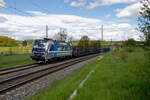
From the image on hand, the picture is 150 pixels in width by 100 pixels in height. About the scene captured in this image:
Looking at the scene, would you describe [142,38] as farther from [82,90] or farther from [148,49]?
[82,90]

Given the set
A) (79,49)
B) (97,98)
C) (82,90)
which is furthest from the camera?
(79,49)

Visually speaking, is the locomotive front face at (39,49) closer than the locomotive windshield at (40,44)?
Yes

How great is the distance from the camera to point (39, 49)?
17.0 meters

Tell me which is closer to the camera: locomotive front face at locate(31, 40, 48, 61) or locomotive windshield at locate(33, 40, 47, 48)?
locomotive front face at locate(31, 40, 48, 61)

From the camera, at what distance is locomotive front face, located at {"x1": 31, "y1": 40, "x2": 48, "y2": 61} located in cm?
1661

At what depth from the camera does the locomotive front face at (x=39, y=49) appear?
1661 centimetres

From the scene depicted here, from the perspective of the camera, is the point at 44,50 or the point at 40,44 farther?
the point at 40,44

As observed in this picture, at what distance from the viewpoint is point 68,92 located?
604 cm

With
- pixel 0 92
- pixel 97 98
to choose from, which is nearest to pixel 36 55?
pixel 0 92

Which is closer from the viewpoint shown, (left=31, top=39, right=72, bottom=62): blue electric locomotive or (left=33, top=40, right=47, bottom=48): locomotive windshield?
(left=31, top=39, right=72, bottom=62): blue electric locomotive

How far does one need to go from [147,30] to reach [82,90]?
352 centimetres

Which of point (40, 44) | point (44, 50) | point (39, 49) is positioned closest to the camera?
point (44, 50)

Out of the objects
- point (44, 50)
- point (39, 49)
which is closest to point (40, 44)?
point (39, 49)

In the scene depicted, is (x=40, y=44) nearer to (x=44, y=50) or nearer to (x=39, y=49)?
(x=39, y=49)
